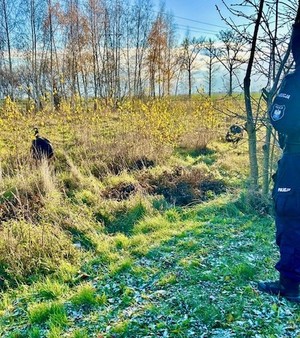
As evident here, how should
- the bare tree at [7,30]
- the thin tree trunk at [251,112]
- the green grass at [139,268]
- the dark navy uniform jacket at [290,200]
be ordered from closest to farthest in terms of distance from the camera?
the dark navy uniform jacket at [290,200]
the green grass at [139,268]
the thin tree trunk at [251,112]
the bare tree at [7,30]

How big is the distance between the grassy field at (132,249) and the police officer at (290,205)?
0.31m

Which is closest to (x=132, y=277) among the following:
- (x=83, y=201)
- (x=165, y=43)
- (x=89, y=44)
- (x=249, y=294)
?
(x=249, y=294)

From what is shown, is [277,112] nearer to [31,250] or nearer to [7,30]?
[31,250]

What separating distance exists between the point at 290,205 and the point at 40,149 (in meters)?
5.31

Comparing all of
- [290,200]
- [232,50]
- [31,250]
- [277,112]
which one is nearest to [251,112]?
[232,50]

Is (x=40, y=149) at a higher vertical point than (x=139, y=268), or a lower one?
higher

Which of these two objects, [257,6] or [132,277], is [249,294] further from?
[257,6]

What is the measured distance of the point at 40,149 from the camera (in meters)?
6.64

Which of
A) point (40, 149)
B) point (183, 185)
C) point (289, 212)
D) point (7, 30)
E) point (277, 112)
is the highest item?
point (7, 30)

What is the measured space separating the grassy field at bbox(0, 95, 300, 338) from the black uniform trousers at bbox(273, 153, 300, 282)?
1.17ft

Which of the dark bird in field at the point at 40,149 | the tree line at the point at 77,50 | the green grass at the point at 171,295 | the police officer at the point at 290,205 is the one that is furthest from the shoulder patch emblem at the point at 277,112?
the tree line at the point at 77,50

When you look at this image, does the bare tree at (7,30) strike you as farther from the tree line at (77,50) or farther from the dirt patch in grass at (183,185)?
the dirt patch in grass at (183,185)

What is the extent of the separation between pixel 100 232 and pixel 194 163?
13.6 ft

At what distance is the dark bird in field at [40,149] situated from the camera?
21.3 ft
